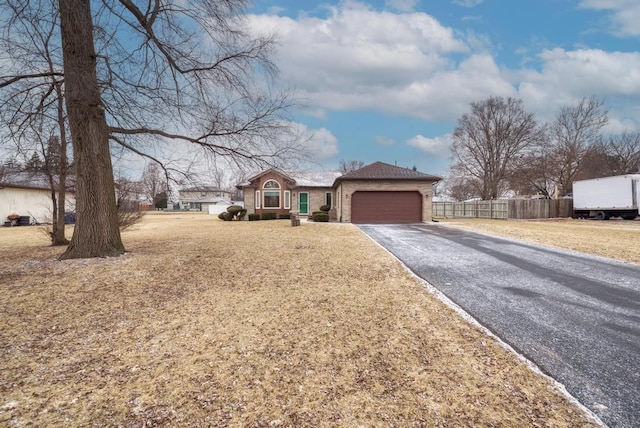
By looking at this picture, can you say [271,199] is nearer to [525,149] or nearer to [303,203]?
[303,203]

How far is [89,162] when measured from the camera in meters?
6.93

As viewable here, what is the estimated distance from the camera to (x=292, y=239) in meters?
11.0

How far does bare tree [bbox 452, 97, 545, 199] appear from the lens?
30.4 meters

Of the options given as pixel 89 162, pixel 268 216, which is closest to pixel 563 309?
pixel 89 162

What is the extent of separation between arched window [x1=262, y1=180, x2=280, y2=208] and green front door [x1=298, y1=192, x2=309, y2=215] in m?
2.04

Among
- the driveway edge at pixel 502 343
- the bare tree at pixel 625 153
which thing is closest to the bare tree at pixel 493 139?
the bare tree at pixel 625 153

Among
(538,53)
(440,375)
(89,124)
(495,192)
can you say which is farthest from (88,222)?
(495,192)

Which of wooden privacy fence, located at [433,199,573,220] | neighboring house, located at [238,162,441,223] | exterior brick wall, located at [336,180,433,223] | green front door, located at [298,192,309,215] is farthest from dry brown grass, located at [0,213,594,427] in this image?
wooden privacy fence, located at [433,199,573,220]

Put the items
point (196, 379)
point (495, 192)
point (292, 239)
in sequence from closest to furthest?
point (196, 379), point (292, 239), point (495, 192)

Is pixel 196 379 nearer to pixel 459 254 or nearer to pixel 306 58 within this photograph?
pixel 459 254

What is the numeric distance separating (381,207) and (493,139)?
1967cm

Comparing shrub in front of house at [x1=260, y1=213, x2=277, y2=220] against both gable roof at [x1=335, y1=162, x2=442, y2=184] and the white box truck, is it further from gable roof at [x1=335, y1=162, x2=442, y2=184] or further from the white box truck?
the white box truck

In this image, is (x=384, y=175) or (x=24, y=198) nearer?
(x=384, y=175)

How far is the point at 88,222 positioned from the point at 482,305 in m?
7.96
